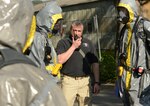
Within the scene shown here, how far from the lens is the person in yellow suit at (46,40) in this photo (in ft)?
17.0

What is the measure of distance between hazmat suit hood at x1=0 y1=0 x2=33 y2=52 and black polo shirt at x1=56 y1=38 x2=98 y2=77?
442cm

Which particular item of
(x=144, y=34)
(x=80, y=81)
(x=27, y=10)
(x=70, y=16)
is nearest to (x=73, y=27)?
(x=80, y=81)

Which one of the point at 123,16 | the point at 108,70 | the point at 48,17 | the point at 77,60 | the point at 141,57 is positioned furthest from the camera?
the point at 108,70

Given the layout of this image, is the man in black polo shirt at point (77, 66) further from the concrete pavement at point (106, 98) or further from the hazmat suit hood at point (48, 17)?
the concrete pavement at point (106, 98)

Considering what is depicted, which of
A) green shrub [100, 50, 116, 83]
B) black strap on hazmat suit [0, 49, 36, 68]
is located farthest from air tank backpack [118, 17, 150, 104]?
green shrub [100, 50, 116, 83]

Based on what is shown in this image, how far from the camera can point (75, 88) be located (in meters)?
6.36

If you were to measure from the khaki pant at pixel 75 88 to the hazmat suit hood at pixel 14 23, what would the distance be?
4.44 metres

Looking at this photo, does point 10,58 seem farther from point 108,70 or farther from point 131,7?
point 108,70

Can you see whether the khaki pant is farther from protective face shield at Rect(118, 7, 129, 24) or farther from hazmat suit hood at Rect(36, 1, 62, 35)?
protective face shield at Rect(118, 7, 129, 24)

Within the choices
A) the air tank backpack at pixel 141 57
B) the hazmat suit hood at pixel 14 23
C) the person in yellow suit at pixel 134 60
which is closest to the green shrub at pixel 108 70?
the person in yellow suit at pixel 134 60

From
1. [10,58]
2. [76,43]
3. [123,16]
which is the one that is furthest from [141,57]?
[10,58]

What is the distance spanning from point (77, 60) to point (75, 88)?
1.35 feet

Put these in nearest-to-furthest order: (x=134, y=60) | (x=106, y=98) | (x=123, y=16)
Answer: (x=134, y=60) → (x=123, y=16) → (x=106, y=98)

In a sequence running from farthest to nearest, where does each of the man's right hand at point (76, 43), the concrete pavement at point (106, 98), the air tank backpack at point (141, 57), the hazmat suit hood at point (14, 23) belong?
the concrete pavement at point (106, 98) < the man's right hand at point (76, 43) < the air tank backpack at point (141, 57) < the hazmat suit hood at point (14, 23)
